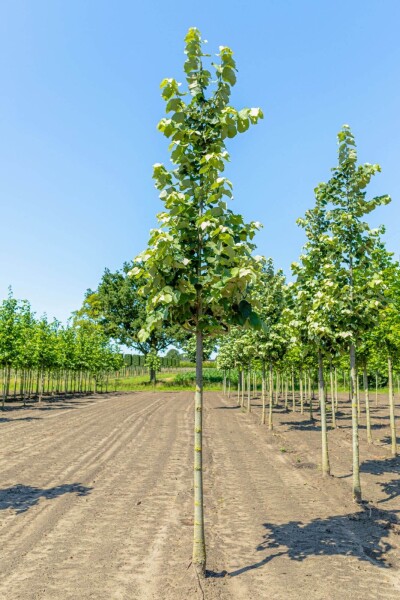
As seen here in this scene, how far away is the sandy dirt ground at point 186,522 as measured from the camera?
7.25 meters

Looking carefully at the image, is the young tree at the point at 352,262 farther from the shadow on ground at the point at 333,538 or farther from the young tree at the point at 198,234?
the young tree at the point at 198,234

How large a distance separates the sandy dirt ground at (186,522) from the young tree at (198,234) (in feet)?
3.90

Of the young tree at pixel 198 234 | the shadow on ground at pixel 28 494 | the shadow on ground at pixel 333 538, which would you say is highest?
the young tree at pixel 198 234

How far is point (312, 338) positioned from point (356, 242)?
9.48 feet

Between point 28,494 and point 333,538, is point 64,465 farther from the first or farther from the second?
point 333,538

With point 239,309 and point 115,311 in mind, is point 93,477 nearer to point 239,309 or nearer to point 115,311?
point 239,309

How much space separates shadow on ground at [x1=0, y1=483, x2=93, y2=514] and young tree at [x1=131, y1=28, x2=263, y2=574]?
19.2 ft

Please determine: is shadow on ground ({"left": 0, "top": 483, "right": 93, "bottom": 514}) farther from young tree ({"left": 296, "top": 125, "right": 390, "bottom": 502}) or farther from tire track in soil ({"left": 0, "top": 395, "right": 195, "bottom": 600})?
young tree ({"left": 296, "top": 125, "right": 390, "bottom": 502})

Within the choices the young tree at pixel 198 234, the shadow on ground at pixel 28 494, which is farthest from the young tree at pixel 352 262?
the shadow on ground at pixel 28 494

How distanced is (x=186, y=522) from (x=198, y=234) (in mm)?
6571

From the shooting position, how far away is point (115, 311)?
79.1 metres

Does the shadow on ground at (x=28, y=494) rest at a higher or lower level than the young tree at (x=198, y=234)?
lower

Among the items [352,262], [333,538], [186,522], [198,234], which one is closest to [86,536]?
[186,522]

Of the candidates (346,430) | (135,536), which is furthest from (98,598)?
(346,430)
